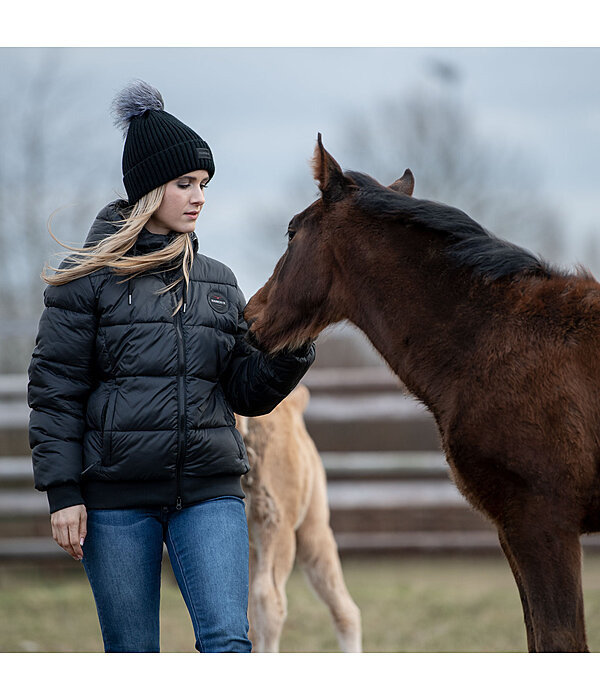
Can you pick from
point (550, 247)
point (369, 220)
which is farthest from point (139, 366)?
point (550, 247)

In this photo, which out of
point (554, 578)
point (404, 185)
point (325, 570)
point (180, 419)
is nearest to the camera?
point (554, 578)

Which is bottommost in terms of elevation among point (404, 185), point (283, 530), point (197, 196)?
point (283, 530)

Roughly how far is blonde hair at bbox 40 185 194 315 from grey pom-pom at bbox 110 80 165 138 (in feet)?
1.05

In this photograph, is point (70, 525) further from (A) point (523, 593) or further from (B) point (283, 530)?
(B) point (283, 530)

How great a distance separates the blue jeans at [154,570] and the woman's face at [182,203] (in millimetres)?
983

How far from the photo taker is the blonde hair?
2.71m

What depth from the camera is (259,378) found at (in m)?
2.87

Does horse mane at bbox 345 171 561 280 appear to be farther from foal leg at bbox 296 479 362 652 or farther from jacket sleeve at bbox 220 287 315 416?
foal leg at bbox 296 479 362 652

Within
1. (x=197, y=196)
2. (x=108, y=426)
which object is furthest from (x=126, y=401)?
(x=197, y=196)

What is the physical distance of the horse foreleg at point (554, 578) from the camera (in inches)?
99.9

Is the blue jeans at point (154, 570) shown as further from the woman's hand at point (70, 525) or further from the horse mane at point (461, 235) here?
the horse mane at point (461, 235)

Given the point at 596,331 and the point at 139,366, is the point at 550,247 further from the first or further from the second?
the point at 139,366

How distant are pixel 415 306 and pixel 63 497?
1359 millimetres

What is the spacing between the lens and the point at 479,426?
261cm
